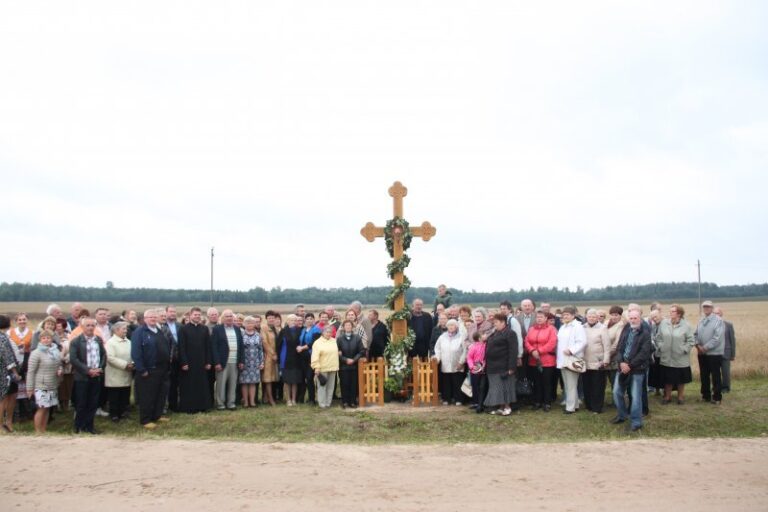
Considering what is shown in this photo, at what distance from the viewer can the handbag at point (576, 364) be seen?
34.2ft

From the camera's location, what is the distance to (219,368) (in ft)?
36.0

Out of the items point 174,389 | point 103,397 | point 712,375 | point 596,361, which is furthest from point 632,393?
point 103,397

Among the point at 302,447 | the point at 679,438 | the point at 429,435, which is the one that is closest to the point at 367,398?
the point at 429,435

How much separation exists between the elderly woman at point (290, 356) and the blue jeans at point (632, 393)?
215 inches

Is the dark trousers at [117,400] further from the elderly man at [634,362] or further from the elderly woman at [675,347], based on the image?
the elderly woman at [675,347]

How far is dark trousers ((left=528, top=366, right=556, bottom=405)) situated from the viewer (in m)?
10.8

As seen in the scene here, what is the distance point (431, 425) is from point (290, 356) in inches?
120

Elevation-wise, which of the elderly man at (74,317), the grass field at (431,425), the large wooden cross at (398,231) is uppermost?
the large wooden cross at (398,231)

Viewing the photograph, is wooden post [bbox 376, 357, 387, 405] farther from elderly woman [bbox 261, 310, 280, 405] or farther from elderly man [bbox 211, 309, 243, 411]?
elderly man [bbox 211, 309, 243, 411]

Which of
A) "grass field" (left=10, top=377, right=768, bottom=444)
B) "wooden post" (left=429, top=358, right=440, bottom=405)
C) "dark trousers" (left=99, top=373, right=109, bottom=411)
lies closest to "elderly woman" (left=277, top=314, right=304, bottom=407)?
"grass field" (left=10, top=377, right=768, bottom=444)

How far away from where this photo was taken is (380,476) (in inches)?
272

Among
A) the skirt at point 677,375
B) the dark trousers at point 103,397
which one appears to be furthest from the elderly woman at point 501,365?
the dark trousers at point 103,397

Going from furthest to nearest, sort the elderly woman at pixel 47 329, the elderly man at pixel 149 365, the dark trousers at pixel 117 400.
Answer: the dark trousers at pixel 117 400
the elderly man at pixel 149 365
the elderly woman at pixel 47 329

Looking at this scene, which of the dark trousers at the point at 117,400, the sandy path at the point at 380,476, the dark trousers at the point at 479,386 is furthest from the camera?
the dark trousers at the point at 479,386
